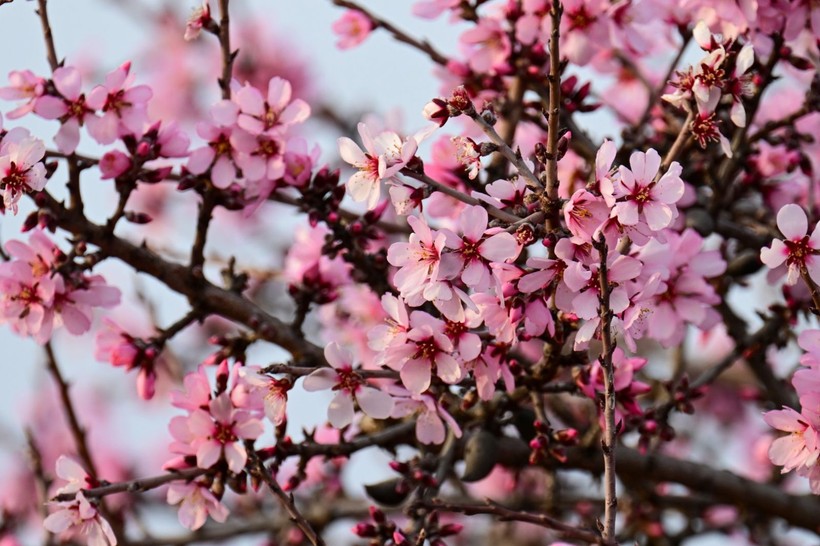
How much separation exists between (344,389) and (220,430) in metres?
0.29

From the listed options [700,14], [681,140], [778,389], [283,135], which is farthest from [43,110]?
[778,389]


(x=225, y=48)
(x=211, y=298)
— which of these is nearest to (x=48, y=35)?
(x=225, y=48)

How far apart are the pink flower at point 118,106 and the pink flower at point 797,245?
1.41 metres

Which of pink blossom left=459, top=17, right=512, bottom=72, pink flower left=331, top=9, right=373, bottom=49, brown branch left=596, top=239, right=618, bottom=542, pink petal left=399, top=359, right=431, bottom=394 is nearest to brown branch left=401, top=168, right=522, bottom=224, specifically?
brown branch left=596, top=239, right=618, bottom=542

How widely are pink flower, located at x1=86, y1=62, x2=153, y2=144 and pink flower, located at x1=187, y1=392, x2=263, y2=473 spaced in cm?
69

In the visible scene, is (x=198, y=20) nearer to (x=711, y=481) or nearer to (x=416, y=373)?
(x=416, y=373)

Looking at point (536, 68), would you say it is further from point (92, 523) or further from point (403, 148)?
point (92, 523)

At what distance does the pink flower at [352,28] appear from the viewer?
3.35m

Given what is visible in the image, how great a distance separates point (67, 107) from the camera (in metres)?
2.41

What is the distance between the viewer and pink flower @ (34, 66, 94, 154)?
2385 mm

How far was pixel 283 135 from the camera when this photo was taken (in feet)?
8.32

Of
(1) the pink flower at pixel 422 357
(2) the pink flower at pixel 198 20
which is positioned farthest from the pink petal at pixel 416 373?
(2) the pink flower at pixel 198 20

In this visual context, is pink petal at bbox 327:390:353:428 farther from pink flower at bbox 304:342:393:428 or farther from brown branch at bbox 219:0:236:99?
brown branch at bbox 219:0:236:99

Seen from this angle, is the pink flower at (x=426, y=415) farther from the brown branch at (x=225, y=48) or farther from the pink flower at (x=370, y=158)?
the brown branch at (x=225, y=48)
